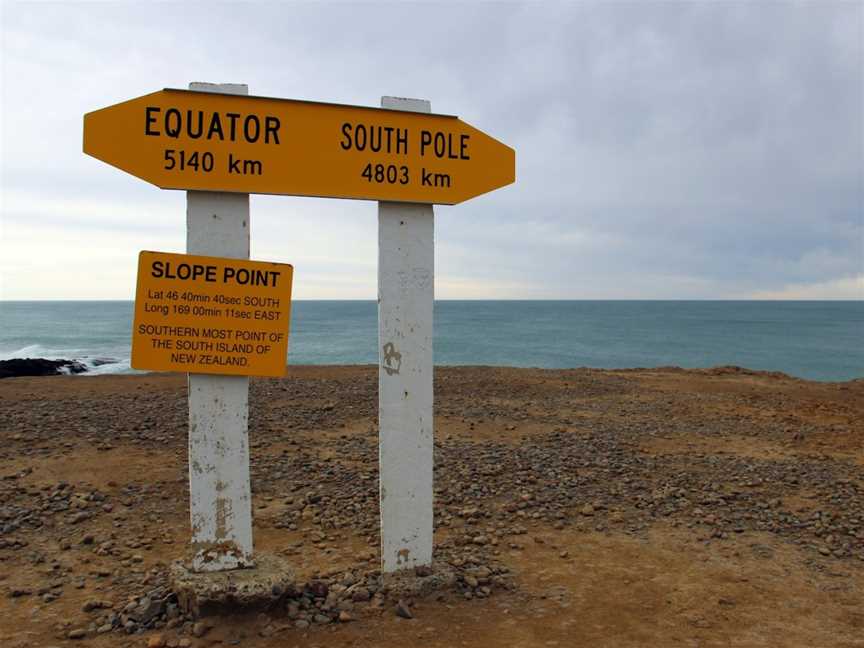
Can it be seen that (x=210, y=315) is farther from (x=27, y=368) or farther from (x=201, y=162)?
(x=27, y=368)

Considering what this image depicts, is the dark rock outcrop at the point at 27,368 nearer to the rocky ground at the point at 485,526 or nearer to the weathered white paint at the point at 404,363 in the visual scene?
the rocky ground at the point at 485,526

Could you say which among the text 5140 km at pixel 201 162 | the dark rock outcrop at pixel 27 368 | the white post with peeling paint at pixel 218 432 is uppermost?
the text 5140 km at pixel 201 162

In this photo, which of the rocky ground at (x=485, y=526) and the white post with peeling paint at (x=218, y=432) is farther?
the rocky ground at (x=485, y=526)

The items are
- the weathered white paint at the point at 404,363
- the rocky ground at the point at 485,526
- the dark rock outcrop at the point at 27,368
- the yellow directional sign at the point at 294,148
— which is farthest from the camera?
the dark rock outcrop at the point at 27,368

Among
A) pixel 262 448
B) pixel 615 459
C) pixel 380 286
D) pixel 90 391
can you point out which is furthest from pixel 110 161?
pixel 90 391

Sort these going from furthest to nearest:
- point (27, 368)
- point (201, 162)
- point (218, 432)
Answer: point (27, 368) < point (218, 432) < point (201, 162)

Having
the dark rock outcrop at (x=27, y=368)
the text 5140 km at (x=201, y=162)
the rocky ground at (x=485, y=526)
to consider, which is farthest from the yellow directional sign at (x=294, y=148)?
the dark rock outcrop at (x=27, y=368)

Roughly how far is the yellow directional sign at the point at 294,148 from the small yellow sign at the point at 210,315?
52cm

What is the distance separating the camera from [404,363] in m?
4.32

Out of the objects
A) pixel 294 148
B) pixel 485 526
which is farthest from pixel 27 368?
pixel 294 148

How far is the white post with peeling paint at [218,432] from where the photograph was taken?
3.91 metres

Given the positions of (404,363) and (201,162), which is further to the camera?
(404,363)

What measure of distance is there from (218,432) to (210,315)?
2.56 ft

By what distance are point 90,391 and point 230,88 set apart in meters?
11.8
